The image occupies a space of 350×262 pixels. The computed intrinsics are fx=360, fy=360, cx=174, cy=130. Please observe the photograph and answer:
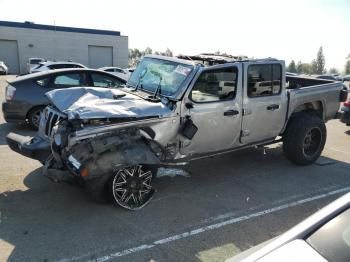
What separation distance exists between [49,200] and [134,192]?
47.6 inches

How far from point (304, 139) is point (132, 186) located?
139 inches

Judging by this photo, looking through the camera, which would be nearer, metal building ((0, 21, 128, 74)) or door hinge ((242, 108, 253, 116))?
door hinge ((242, 108, 253, 116))

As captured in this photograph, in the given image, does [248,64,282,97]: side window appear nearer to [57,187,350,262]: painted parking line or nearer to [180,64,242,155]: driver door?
[180,64,242,155]: driver door

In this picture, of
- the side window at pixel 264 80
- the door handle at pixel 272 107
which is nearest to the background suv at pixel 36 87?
the side window at pixel 264 80

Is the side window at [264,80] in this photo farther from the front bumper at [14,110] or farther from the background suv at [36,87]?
the front bumper at [14,110]

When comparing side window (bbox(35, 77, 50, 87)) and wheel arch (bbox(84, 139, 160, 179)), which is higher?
side window (bbox(35, 77, 50, 87))

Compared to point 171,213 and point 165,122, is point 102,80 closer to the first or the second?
point 165,122

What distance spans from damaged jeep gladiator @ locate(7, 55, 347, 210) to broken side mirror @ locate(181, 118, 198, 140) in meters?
0.01

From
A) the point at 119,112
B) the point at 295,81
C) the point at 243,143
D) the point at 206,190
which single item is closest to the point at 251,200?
the point at 206,190

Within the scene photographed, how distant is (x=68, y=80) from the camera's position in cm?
884

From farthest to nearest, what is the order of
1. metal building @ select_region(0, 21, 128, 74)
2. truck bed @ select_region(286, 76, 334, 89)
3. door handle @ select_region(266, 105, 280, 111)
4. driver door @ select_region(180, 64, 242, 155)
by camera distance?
metal building @ select_region(0, 21, 128, 74) → truck bed @ select_region(286, 76, 334, 89) → door handle @ select_region(266, 105, 280, 111) → driver door @ select_region(180, 64, 242, 155)

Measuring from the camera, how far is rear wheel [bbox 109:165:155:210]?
180 inches

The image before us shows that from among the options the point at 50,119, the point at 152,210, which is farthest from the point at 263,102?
the point at 50,119

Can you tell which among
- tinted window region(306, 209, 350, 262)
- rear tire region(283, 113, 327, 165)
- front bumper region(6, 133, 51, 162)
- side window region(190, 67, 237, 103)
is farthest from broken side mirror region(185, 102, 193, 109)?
tinted window region(306, 209, 350, 262)
